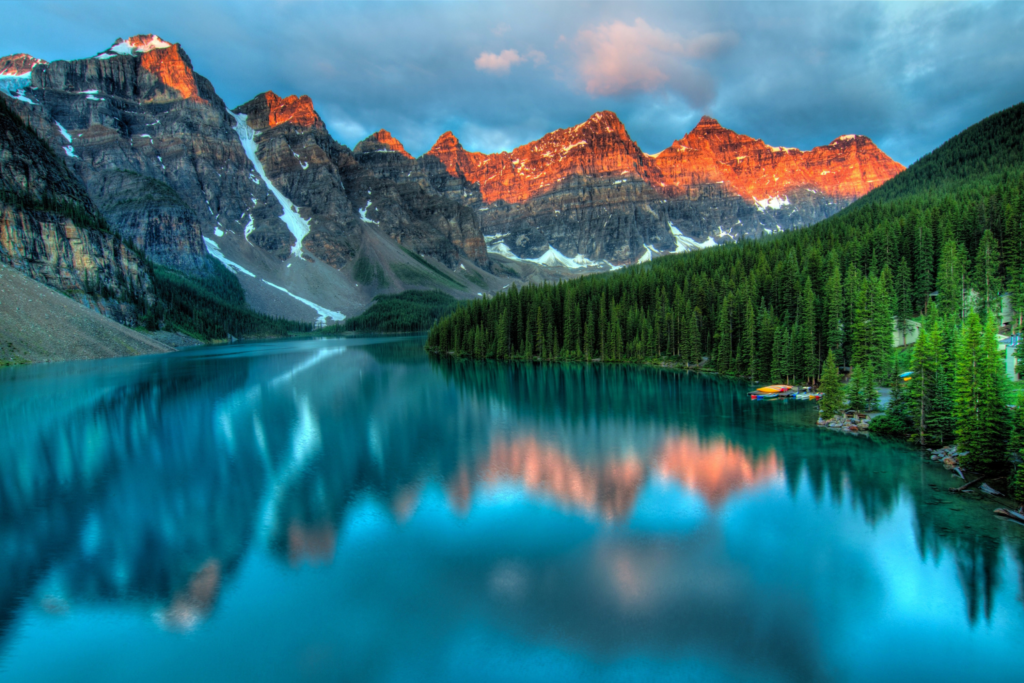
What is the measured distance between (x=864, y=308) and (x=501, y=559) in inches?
1750

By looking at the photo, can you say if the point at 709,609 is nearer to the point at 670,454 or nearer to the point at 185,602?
the point at 185,602

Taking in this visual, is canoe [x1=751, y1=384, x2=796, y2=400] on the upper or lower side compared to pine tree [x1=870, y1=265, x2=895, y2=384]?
lower

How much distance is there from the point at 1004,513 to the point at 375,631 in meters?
22.8

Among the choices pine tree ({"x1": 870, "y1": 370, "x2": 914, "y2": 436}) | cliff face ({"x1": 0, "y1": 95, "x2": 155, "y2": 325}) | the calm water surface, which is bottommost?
the calm water surface

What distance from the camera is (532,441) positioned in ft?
118

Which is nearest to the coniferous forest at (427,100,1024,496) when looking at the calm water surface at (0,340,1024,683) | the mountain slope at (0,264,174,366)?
the calm water surface at (0,340,1024,683)

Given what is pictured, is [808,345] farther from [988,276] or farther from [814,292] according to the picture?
[988,276]

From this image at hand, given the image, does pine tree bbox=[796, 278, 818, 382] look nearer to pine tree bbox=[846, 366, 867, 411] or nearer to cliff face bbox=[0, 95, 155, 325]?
pine tree bbox=[846, 366, 867, 411]

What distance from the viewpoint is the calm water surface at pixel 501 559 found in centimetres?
1333

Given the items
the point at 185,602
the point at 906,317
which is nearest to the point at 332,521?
the point at 185,602

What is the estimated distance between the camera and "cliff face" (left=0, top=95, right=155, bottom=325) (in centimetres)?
10769

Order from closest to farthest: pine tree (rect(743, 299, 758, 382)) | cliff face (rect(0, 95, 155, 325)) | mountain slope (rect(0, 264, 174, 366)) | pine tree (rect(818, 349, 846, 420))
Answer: pine tree (rect(818, 349, 846, 420)) → pine tree (rect(743, 299, 758, 382)) → mountain slope (rect(0, 264, 174, 366)) → cliff face (rect(0, 95, 155, 325))

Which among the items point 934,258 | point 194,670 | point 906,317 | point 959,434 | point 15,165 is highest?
point 15,165

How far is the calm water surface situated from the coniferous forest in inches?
179
